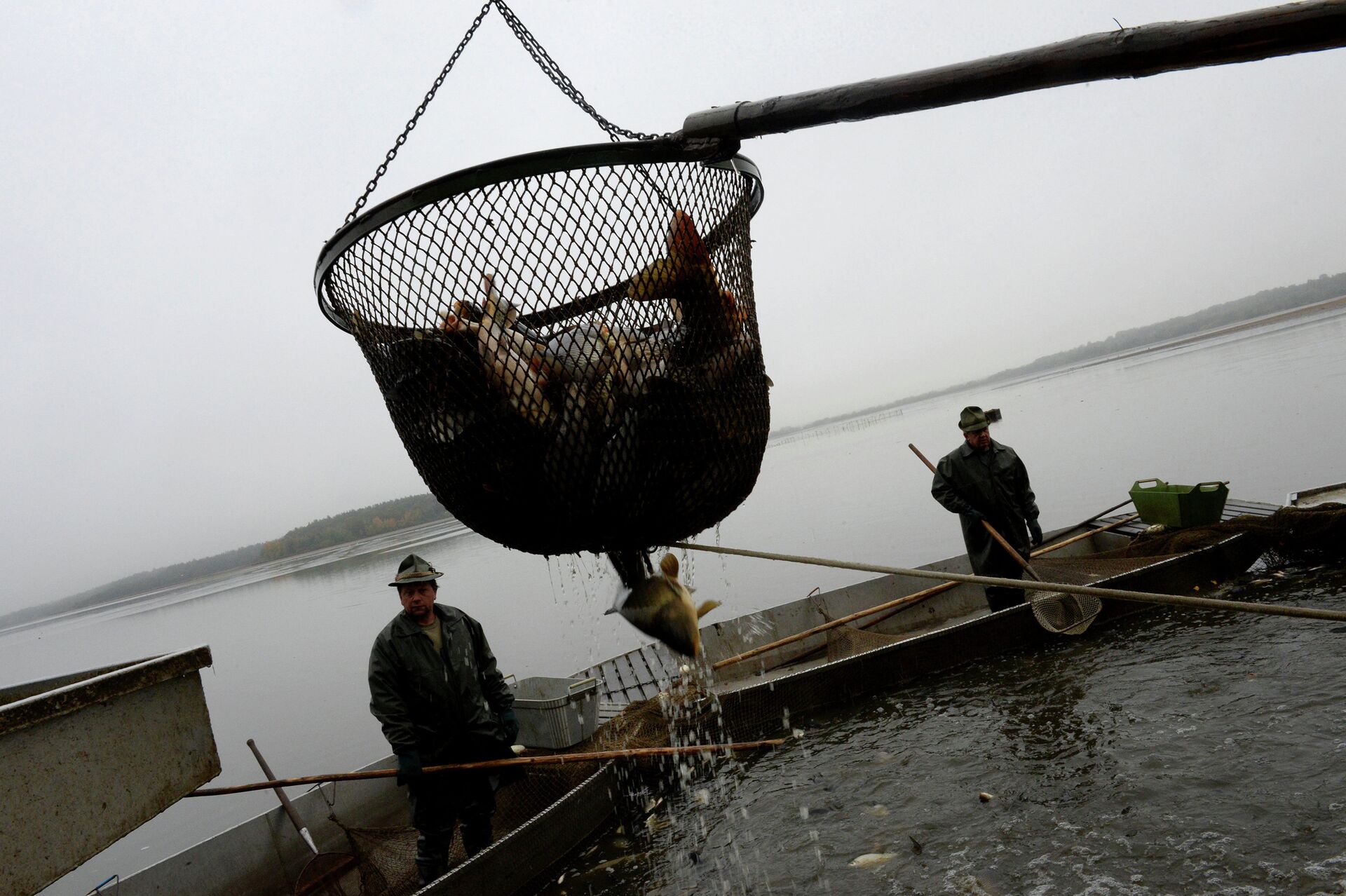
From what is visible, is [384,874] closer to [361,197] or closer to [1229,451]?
[361,197]

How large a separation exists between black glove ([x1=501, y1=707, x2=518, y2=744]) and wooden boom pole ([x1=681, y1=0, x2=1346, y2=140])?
4.36 meters

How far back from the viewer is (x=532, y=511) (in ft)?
6.73

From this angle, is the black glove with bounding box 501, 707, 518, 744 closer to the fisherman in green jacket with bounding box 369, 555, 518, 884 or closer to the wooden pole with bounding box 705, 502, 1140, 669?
the fisherman in green jacket with bounding box 369, 555, 518, 884

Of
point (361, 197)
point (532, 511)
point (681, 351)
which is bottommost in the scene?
point (532, 511)

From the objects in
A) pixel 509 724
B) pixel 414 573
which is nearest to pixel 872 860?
pixel 509 724

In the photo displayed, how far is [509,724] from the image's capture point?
5.04 metres

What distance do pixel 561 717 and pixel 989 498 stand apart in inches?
184

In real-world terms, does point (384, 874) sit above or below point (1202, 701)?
above

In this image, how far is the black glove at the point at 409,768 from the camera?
14.6 feet

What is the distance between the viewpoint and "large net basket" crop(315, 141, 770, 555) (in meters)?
1.85

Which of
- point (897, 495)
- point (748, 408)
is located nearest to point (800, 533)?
point (897, 495)

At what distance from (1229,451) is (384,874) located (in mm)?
19219

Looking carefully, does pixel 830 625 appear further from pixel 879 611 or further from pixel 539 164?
pixel 539 164

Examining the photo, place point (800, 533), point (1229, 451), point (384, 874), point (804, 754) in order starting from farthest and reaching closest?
point (800, 533)
point (1229, 451)
point (804, 754)
point (384, 874)
